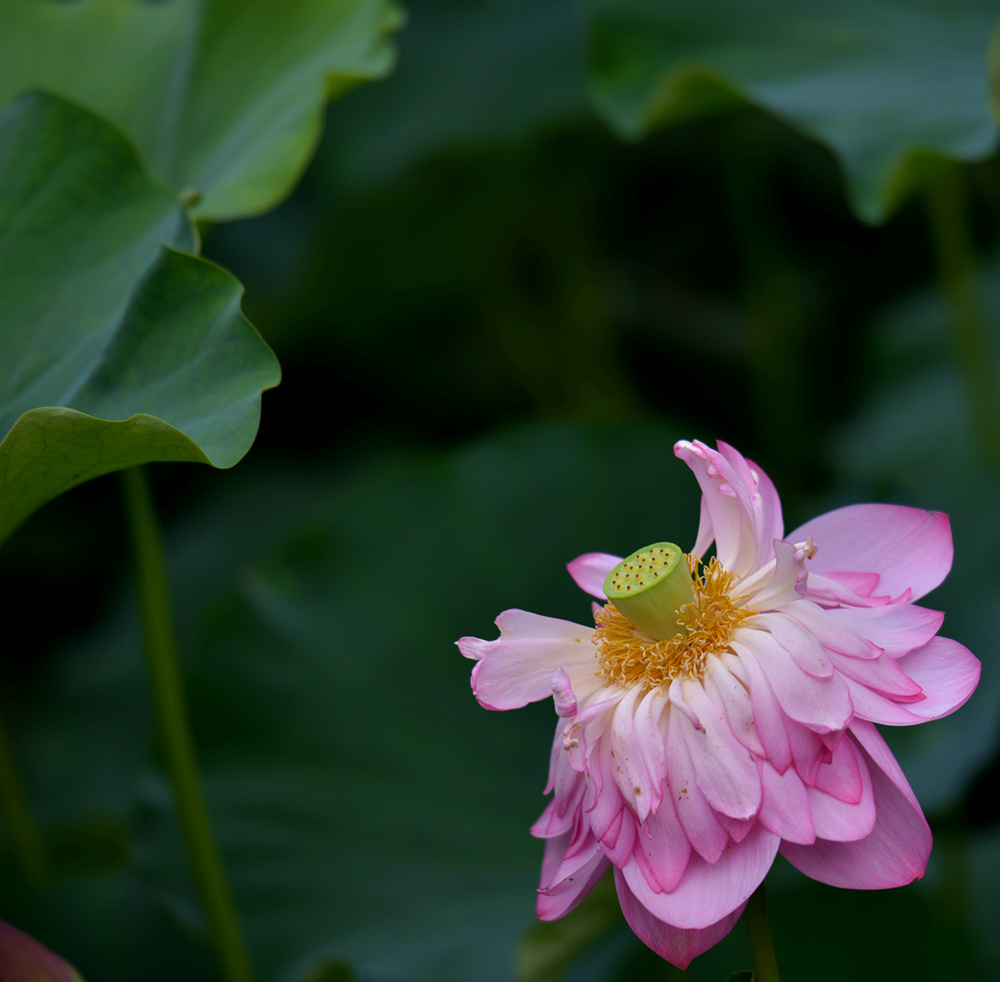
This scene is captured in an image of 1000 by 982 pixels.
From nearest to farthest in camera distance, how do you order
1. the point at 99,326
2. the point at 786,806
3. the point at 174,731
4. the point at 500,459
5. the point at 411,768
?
the point at 786,806 → the point at 99,326 → the point at 174,731 → the point at 411,768 → the point at 500,459

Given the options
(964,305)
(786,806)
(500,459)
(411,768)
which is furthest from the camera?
(964,305)

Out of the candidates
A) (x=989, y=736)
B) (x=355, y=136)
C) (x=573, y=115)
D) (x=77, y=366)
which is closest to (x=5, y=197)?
(x=77, y=366)

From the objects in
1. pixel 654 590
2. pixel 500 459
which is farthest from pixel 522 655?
pixel 500 459

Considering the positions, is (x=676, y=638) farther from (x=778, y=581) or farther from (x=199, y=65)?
(x=199, y=65)

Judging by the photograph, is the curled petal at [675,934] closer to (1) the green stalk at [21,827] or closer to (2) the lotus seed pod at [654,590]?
(2) the lotus seed pod at [654,590]

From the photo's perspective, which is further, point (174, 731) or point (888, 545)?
point (174, 731)

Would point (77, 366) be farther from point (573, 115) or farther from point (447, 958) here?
point (573, 115)
